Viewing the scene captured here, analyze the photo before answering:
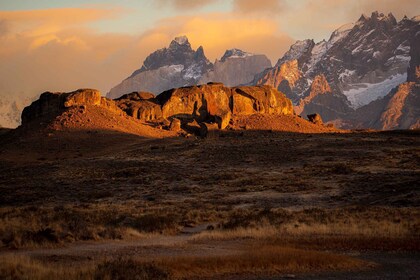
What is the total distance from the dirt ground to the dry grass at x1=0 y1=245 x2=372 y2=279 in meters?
1.02

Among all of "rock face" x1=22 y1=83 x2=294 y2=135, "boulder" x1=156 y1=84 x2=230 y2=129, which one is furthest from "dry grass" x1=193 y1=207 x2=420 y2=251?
"boulder" x1=156 y1=84 x2=230 y2=129

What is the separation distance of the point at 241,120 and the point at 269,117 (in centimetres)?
981

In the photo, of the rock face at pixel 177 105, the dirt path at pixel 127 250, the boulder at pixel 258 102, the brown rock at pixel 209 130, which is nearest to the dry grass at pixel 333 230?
the dirt path at pixel 127 250

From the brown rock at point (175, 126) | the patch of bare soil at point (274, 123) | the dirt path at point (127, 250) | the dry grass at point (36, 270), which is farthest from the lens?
the patch of bare soil at point (274, 123)

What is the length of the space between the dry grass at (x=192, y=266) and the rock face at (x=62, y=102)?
3910 inches

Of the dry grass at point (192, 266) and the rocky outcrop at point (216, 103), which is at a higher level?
the rocky outcrop at point (216, 103)

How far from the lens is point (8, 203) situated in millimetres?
→ 50844

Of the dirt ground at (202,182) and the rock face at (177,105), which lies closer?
the dirt ground at (202,182)

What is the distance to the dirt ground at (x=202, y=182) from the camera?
2306 cm

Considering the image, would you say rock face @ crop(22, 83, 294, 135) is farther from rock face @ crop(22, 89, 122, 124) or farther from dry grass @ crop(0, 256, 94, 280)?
dry grass @ crop(0, 256, 94, 280)

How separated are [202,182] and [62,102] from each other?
62491 millimetres

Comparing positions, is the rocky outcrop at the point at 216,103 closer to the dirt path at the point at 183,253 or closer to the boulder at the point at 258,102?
the boulder at the point at 258,102

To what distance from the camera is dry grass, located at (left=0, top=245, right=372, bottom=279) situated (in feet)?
52.2

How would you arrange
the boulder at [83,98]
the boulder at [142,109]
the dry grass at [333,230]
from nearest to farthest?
1. the dry grass at [333,230]
2. the boulder at [83,98]
3. the boulder at [142,109]
